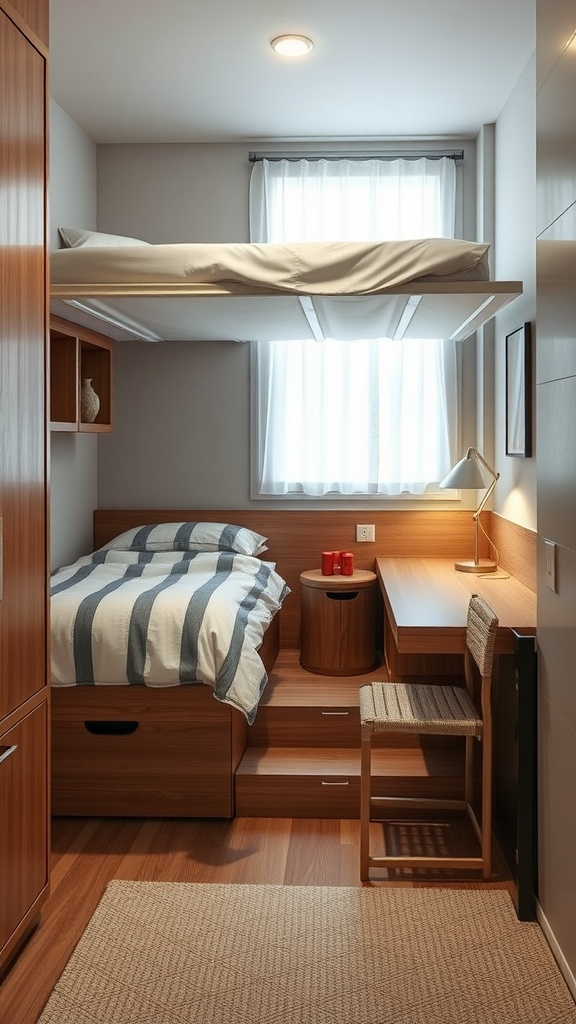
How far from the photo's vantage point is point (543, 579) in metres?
2.33

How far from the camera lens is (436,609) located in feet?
9.73

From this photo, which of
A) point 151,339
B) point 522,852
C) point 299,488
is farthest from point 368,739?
point 151,339

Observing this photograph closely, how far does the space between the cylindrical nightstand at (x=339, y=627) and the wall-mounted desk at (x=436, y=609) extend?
0.11 meters

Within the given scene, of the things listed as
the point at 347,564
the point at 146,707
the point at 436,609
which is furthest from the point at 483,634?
the point at 347,564

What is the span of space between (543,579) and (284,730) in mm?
1458

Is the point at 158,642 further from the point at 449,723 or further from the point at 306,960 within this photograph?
the point at 306,960

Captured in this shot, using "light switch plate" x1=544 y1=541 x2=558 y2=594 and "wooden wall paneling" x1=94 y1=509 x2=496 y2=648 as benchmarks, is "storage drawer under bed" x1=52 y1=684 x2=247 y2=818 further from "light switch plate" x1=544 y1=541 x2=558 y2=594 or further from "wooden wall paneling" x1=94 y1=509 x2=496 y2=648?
"wooden wall paneling" x1=94 y1=509 x2=496 y2=648

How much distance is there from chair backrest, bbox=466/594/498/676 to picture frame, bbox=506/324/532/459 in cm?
104

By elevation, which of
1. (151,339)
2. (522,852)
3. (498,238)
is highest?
(498,238)

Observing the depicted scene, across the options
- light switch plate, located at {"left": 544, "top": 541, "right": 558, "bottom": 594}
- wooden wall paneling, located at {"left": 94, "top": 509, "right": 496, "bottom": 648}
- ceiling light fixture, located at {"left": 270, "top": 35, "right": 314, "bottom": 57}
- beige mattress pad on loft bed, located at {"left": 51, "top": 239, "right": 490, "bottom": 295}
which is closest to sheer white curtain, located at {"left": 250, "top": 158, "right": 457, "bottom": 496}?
wooden wall paneling, located at {"left": 94, "top": 509, "right": 496, "bottom": 648}

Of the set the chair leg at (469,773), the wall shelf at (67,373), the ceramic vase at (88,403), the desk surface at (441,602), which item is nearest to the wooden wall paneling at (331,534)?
the desk surface at (441,602)

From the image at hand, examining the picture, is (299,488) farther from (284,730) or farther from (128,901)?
(128,901)

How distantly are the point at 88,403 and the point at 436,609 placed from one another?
1.89 metres

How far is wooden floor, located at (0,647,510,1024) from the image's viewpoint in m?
2.46
